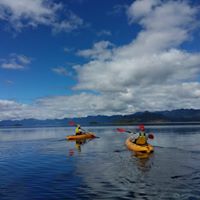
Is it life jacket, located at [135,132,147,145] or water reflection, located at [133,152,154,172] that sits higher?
life jacket, located at [135,132,147,145]

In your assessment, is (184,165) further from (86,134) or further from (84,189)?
(86,134)

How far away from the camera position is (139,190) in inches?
709

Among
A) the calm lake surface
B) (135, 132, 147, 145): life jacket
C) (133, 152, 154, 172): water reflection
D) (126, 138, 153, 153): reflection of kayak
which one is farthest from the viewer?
(135, 132, 147, 145): life jacket

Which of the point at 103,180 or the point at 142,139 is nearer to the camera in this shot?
the point at 103,180

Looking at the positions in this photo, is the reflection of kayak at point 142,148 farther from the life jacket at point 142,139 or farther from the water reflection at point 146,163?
the water reflection at point 146,163

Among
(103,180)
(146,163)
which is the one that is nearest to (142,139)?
(146,163)

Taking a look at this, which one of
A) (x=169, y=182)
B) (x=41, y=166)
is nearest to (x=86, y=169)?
(x=41, y=166)

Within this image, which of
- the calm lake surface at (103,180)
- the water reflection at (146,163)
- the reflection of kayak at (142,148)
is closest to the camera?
the calm lake surface at (103,180)

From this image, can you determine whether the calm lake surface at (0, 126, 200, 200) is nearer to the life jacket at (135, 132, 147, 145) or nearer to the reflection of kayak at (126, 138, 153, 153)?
the reflection of kayak at (126, 138, 153, 153)

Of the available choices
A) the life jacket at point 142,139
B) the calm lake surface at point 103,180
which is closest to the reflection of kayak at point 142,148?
the life jacket at point 142,139

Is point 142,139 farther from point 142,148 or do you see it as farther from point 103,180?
point 103,180

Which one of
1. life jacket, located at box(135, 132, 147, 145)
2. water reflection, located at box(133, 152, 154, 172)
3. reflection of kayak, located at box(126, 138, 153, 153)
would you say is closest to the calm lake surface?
water reflection, located at box(133, 152, 154, 172)

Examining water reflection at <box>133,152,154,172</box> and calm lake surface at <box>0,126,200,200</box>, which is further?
water reflection at <box>133,152,154,172</box>

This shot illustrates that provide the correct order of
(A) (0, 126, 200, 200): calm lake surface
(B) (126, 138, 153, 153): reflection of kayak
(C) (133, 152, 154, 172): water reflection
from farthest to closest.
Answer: (B) (126, 138, 153, 153): reflection of kayak → (C) (133, 152, 154, 172): water reflection → (A) (0, 126, 200, 200): calm lake surface
